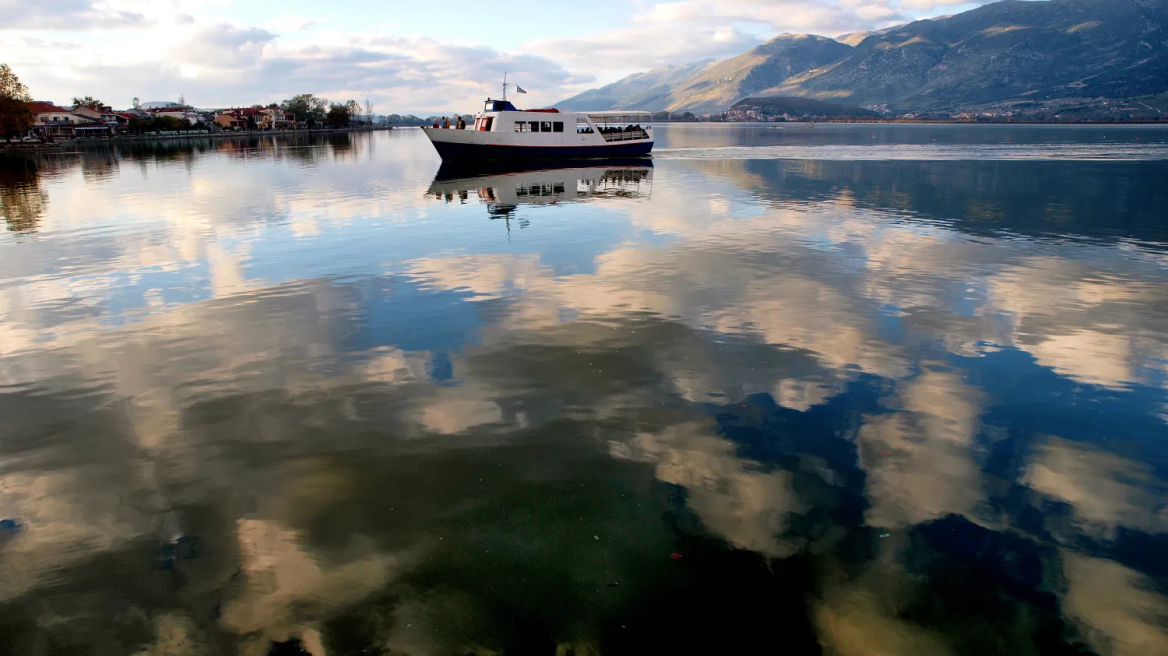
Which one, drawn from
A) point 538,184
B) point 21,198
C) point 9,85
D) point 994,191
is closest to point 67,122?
point 9,85

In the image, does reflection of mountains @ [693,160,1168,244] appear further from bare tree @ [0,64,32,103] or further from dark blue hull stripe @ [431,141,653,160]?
bare tree @ [0,64,32,103]

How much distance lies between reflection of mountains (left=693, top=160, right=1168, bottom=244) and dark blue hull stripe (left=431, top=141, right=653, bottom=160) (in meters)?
9.45

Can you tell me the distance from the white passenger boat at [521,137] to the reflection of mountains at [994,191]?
10.7 metres

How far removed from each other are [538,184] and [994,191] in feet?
85.1

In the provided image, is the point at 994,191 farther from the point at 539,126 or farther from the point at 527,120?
the point at 527,120

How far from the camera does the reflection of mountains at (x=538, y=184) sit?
33.4 meters

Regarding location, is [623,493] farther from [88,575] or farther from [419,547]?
[88,575]

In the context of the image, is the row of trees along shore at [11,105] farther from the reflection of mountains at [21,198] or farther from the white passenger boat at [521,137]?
the white passenger boat at [521,137]

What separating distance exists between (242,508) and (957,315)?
13227 millimetres

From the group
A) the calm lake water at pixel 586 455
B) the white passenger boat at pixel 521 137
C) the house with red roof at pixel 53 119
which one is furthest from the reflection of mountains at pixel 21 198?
the house with red roof at pixel 53 119

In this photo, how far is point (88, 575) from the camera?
235 inches

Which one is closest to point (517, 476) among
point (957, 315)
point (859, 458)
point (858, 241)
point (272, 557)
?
point (272, 557)

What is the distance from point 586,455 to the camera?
7.99 meters

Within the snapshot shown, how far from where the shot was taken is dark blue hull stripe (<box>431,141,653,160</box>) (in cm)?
5303
